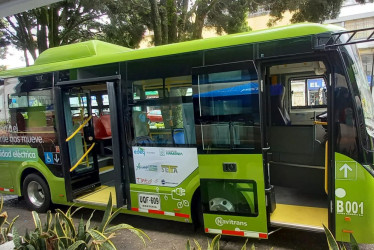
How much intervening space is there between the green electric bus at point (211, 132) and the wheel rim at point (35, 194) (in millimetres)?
21

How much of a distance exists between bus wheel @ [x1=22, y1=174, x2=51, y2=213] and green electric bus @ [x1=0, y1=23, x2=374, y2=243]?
0.02 metres

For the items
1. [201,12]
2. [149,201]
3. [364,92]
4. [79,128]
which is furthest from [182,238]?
[201,12]

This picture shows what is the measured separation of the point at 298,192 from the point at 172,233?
2.12 metres

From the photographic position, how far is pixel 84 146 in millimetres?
6020

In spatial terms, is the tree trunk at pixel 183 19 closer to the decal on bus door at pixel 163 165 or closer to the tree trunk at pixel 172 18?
the tree trunk at pixel 172 18

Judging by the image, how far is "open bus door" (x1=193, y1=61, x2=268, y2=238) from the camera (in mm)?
3746

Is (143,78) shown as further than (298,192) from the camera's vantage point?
No

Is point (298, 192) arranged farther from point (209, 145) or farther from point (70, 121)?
point (70, 121)

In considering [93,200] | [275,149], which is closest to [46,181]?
[93,200]

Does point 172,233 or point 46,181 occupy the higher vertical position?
point 46,181

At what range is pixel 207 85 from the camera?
13.0 ft

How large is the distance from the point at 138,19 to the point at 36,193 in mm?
7940

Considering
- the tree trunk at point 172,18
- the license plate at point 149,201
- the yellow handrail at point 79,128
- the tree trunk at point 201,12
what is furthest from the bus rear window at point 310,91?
the tree trunk at point 172,18

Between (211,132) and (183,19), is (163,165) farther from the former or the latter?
(183,19)
